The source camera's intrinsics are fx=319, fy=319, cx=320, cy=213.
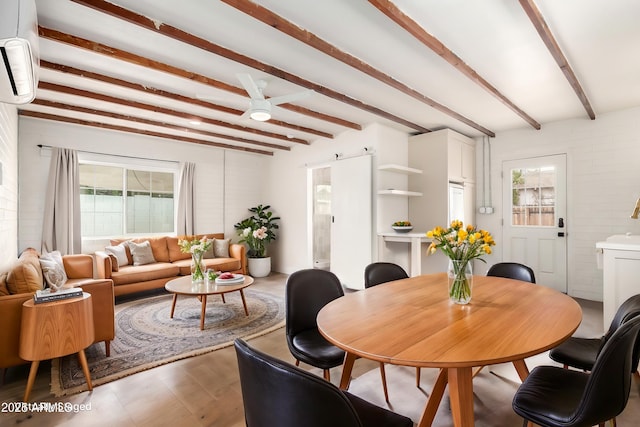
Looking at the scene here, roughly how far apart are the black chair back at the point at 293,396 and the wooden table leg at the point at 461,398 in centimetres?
55

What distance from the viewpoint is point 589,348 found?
1824 millimetres

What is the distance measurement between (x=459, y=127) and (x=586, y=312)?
2969mm

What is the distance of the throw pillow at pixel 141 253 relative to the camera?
4.83 meters

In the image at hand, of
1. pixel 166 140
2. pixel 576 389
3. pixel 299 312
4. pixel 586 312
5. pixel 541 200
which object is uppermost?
pixel 166 140

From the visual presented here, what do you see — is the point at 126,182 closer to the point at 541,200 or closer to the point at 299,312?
the point at 299,312

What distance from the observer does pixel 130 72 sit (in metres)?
3.08

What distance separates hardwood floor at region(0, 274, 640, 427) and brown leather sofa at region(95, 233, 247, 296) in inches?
69.3

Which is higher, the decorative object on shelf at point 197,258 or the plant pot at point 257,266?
the decorative object on shelf at point 197,258

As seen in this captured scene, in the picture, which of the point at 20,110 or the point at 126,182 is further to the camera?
the point at 126,182

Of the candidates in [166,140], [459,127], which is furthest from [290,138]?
[459,127]

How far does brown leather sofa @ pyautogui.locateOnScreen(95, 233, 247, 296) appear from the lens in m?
4.26

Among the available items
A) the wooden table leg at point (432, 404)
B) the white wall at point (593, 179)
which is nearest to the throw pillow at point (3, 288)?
the wooden table leg at point (432, 404)

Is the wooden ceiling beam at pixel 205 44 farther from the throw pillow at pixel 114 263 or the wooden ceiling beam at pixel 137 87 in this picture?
the throw pillow at pixel 114 263

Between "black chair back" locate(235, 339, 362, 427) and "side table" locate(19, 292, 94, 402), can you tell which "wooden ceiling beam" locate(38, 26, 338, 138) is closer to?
"side table" locate(19, 292, 94, 402)
